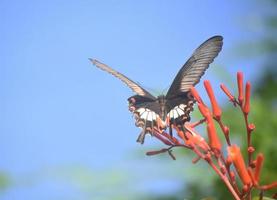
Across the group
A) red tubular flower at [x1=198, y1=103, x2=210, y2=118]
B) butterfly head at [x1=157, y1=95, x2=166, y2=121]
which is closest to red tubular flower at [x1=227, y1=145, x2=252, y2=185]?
red tubular flower at [x1=198, y1=103, x2=210, y2=118]

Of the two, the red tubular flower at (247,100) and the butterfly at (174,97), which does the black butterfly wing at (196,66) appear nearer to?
the butterfly at (174,97)

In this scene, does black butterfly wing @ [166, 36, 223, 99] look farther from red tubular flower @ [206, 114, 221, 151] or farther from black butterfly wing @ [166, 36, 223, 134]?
red tubular flower @ [206, 114, 221, 151]

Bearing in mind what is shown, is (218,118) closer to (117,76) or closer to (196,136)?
(196,136)

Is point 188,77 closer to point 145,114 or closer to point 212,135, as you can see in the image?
point 145,114

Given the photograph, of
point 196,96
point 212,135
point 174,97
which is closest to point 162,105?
point 174,97

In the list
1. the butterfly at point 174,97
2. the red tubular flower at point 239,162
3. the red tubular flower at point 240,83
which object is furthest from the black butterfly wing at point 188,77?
the red tubular flower at point 239,162

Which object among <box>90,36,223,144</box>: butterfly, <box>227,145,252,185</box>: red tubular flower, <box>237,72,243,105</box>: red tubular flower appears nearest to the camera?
<box>227,145,252,185</box>: red tubular flower

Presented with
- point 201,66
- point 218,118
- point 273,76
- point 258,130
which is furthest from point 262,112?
point 218,118
